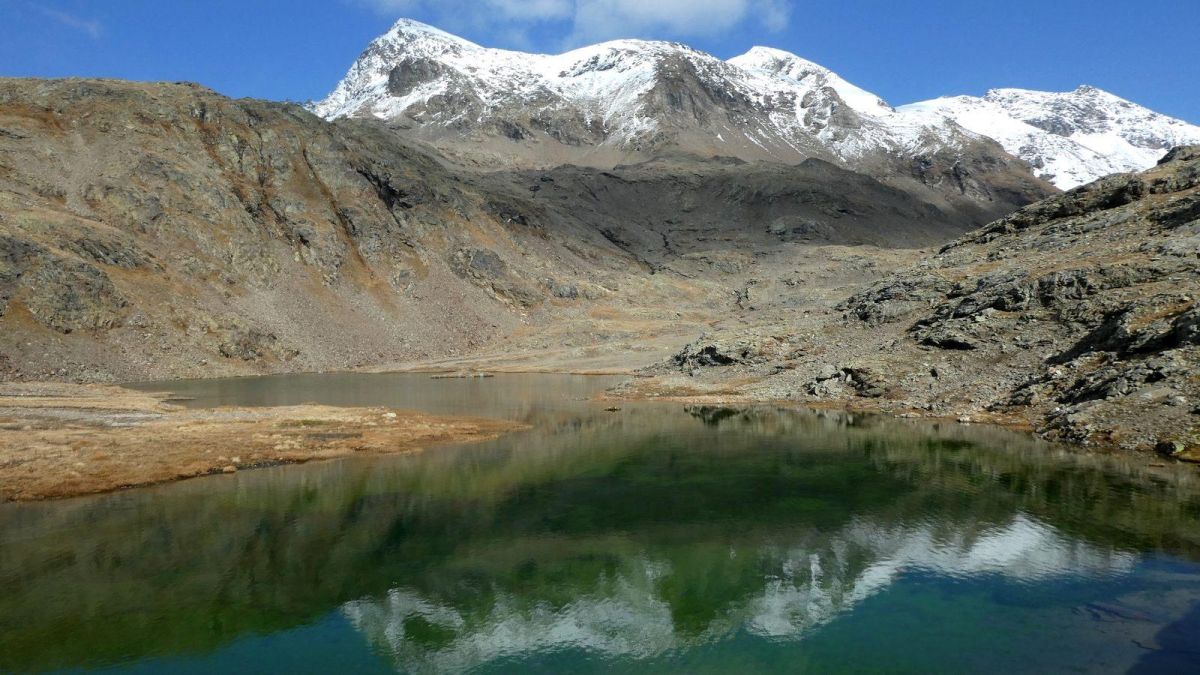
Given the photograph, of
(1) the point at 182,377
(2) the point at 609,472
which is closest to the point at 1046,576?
(2) the point at 609,472

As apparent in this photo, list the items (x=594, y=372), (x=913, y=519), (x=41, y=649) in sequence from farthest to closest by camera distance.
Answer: (x=594, y=372) < (x=913, y=519) < (x=41, y=649)

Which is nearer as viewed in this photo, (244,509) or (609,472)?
(244,509)

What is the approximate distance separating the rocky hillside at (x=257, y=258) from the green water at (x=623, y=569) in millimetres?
75725

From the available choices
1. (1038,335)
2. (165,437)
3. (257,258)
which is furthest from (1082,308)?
(257,258)

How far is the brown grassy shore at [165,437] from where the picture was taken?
109 feet

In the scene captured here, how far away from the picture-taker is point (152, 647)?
55.7 ft

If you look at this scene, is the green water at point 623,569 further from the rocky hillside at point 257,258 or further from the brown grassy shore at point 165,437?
the rocky hillside at point 257,258

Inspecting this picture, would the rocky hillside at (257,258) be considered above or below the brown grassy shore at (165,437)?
above

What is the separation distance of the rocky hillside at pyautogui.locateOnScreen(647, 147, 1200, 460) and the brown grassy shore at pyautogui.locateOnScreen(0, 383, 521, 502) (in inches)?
1416

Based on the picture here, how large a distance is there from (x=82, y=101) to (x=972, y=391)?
528ft

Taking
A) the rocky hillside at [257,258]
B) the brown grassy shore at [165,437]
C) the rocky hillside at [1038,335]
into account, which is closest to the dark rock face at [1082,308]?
the rocky hillside at [1038,335]

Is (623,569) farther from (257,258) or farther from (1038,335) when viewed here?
(257,258)

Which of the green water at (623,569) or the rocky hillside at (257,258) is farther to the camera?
the rocky hillside at (257,258)

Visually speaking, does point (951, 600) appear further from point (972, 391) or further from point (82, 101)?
point (82, 101)
